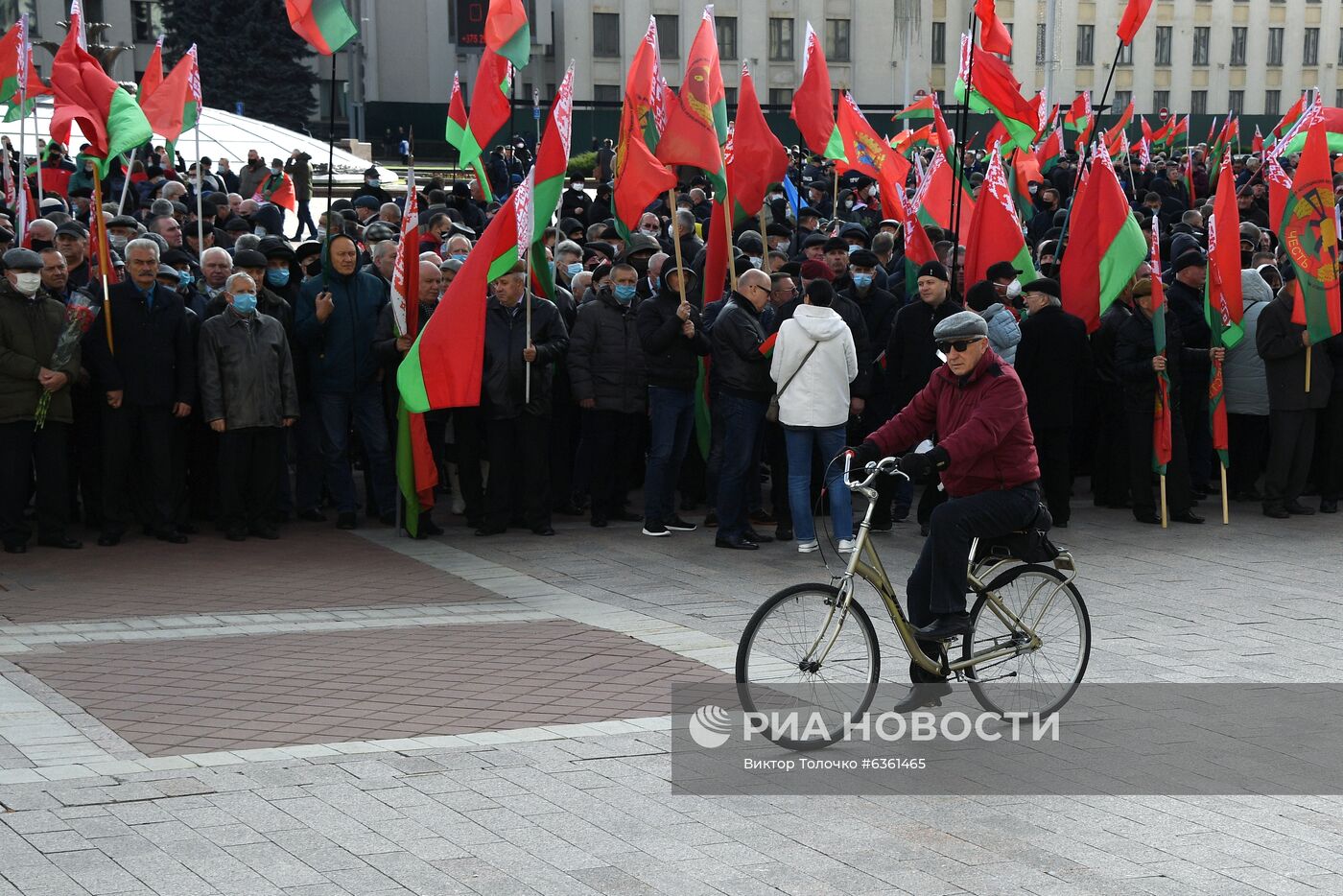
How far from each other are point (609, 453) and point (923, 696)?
19.2ft

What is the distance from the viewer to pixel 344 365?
12.6 metres

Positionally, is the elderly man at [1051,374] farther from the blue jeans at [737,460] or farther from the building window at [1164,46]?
the building window at [1164,46]

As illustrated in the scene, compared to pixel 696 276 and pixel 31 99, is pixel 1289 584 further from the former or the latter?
pixel 31 99

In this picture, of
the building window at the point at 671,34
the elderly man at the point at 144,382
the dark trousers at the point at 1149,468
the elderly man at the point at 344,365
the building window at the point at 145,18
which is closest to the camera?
the elderly man at the point at 144,382

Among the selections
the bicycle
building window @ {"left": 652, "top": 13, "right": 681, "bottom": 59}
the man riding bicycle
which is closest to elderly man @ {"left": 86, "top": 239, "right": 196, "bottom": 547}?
the bicycle

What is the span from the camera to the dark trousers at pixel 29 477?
37.6 ft

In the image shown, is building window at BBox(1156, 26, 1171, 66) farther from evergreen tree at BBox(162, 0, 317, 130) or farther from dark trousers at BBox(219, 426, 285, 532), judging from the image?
dark trousers at BBox(219, 426, 285, 532)

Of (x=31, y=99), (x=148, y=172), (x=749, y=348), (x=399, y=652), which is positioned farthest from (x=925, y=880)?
(x=148, y=172)

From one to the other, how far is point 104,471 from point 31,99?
32.1 ft

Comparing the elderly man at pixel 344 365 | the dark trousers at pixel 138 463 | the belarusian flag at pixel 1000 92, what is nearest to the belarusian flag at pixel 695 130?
the elderly man at pixel 344 365

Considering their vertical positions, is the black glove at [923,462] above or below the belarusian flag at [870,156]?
below

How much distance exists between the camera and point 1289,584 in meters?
10.9

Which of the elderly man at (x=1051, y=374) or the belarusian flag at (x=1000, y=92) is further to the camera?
the belarusian flag at (x=1000, y=92)

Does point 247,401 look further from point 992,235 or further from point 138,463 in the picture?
point 992,235
